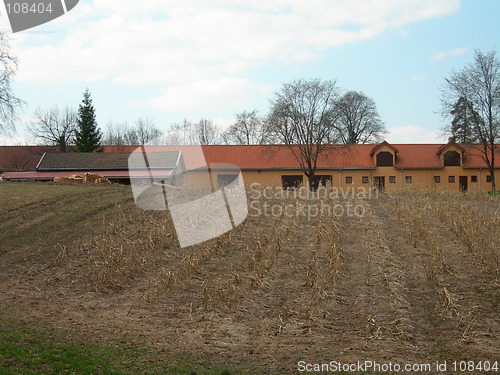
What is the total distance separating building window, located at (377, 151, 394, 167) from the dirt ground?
3106 centimetres

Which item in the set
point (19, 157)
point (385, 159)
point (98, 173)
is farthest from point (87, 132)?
point (385, 159)

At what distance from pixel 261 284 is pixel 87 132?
55.1 metres

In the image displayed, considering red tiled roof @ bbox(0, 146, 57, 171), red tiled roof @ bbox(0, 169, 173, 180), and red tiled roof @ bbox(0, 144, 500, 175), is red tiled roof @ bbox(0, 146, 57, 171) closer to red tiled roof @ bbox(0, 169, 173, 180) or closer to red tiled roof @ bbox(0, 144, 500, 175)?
red tiled roof @ bbox(0, 169, 173, 180)

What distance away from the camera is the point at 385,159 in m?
52.2

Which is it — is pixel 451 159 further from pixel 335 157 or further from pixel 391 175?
pixel 335 157

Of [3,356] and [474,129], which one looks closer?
[3,356]

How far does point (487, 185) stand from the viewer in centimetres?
5109

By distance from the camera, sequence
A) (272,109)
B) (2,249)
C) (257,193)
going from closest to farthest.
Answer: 1. (2,249)
2. (257,193)
3. (272,109)

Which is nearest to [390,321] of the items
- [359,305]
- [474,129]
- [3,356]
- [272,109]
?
[359,305]

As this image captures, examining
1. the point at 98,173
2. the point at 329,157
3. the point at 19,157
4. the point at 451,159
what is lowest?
the point at 451,159

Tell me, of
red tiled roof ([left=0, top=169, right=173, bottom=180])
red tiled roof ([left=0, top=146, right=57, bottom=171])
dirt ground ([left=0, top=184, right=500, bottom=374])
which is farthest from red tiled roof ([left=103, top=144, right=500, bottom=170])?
dirt ground ([left=0, top=184, right=500, bottom=374])

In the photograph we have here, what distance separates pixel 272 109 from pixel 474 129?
1625 cm

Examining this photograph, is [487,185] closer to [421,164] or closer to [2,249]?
[421,164]

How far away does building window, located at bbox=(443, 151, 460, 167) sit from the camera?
5181cm
